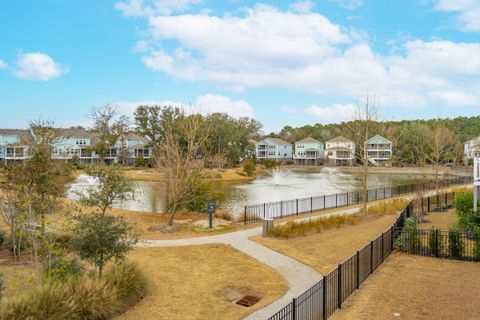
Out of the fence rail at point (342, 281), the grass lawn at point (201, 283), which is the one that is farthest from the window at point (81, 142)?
the fence rail at point (342, 281)

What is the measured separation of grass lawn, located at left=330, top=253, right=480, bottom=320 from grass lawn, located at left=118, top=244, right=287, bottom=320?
2.17 metres

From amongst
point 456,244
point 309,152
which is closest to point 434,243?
point 456,244

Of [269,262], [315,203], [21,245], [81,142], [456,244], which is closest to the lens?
[269,262]

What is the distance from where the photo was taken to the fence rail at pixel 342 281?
7953 mm

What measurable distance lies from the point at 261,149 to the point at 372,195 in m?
79.5

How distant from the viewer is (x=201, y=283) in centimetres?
1105

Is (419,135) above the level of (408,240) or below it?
above

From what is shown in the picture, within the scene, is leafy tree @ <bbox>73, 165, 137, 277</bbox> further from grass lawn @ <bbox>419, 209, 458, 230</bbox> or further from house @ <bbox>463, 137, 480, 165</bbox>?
house @ <bbox>463, 137, 480, 165</bbox>

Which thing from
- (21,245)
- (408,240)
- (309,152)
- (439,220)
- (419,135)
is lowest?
(439,220)

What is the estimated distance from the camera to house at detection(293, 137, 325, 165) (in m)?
108

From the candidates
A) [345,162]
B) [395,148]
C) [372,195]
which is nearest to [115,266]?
[372,195]

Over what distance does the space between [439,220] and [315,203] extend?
993cm

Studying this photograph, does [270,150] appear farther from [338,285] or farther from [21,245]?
[338,285]

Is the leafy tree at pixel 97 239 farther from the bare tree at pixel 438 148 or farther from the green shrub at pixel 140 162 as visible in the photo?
the green shrub at pixel 140 162
